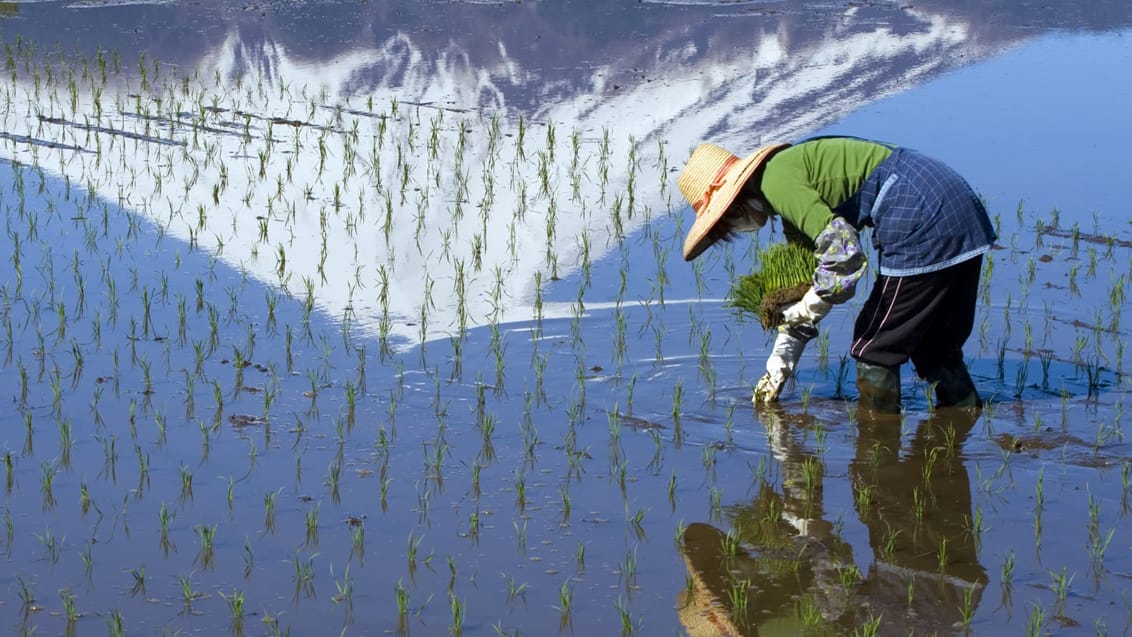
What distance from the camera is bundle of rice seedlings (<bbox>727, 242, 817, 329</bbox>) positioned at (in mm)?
4594

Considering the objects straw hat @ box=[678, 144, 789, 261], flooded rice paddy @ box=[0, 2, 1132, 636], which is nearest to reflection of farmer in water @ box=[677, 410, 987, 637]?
flooded rice paddy @ box=[0, 2, 1132, 636]

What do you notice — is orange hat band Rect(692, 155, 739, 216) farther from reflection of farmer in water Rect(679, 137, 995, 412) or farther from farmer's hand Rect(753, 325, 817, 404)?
farmer's hand Rect(753, 325, 817, 404)

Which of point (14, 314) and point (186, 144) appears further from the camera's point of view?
point (186, 144)

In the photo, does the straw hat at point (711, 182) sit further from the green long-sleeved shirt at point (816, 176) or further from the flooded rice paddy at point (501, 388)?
the flooded rice paddy at point (501, 388)

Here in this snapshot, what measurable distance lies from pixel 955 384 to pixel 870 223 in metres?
0.59

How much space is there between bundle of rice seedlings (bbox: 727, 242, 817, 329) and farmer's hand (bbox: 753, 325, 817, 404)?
0.19 ft

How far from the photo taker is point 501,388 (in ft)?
16.3

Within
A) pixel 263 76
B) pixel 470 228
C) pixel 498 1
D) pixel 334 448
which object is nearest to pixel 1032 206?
pixel 470 228

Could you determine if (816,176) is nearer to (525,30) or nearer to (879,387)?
(879,387)

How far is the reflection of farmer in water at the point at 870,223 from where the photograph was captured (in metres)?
4.26

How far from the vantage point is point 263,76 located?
425 inches

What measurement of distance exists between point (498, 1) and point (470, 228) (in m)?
7.65

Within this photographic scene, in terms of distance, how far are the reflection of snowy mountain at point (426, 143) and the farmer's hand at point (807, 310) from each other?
148 centimetres

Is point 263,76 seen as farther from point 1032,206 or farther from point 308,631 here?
point 308,631
